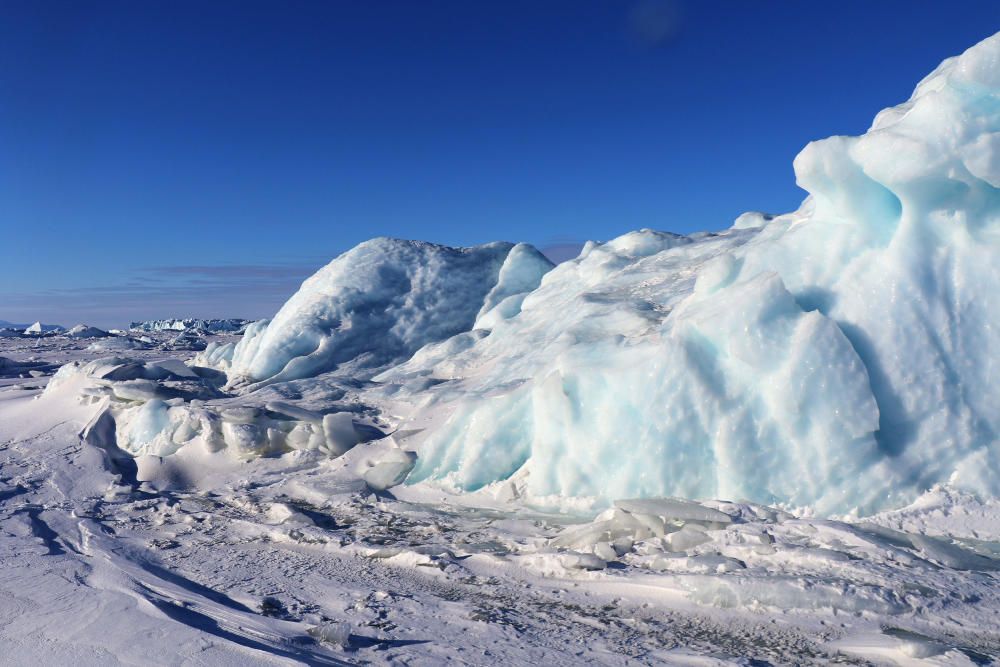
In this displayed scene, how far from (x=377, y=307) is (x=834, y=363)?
8.88m

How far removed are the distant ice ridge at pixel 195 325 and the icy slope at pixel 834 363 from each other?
41.4 m

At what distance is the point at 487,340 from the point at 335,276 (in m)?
4.01

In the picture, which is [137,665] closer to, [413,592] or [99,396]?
[413,592]

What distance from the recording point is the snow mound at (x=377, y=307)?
11758 mm

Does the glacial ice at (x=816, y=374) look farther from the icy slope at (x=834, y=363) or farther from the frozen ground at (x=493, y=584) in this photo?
the frozen ground at (x=493, y=584)

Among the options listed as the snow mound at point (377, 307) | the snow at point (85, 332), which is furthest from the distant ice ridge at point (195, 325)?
the snow mound at point (377, 307)

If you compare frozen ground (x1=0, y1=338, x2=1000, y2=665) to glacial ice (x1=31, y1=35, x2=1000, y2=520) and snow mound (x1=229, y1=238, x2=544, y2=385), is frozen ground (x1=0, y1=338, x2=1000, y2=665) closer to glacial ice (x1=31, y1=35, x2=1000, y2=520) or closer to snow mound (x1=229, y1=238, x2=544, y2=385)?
glacial ice (x1=31, y1=35, x2=1000, y2=520)

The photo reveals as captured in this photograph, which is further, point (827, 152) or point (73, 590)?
point (827, 152)

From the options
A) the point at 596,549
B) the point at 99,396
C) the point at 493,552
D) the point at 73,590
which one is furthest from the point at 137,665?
the point at 99,396

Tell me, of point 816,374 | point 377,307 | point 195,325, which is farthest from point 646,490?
point 195,325

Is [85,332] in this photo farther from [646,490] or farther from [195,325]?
[646,490]

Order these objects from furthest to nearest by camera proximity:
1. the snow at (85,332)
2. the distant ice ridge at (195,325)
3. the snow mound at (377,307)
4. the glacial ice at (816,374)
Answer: the distant ice ridge at (195,325) < the snow at (85,332) < the snow mound at (377,307) < the glacial ice at (816,374)

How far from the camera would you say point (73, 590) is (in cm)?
425

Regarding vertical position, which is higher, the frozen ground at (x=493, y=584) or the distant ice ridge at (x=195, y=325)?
the distant ice ridge at (x=195, y=325)
